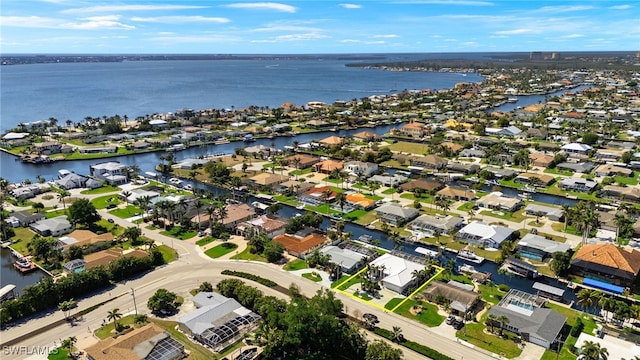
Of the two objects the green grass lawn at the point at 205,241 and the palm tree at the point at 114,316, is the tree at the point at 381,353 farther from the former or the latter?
the green grass lawn at the point at 205,241

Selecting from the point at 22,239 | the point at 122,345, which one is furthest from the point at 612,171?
the point at 22,239

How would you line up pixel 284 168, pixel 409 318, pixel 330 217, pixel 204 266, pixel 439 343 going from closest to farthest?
pixel 439 343
pixel 409 318
pixel 204 266
pixel 330 217
pixel 284 168

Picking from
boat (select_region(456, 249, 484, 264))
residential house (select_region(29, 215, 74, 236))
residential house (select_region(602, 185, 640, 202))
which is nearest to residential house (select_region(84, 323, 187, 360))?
residential house (select_region(29, 215, 74, 236))

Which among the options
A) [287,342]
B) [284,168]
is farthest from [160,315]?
[284,168]

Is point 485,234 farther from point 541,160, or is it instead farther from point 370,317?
point 541,160

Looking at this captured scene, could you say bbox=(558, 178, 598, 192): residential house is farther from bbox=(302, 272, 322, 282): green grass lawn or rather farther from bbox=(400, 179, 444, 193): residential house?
bbox=(302, 272, 322, 282): green grass lawn

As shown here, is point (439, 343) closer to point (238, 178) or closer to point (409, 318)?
point (409, 318)
